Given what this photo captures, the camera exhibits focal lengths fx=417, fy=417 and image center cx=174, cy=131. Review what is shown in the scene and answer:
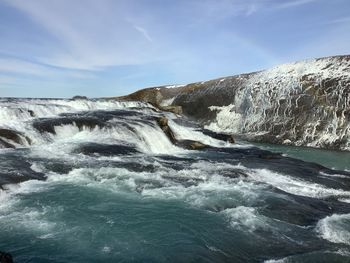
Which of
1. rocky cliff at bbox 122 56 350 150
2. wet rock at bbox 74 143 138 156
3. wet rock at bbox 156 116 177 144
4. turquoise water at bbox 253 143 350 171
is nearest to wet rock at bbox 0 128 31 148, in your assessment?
wet rock at bbox 74 143 138 156

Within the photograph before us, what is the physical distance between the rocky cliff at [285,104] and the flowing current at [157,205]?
17.1 m

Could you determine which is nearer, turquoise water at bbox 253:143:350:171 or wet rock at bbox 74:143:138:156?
wet rock at bbox 74:143:138:156

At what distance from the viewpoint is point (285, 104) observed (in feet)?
147

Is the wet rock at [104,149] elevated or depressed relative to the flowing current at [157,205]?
elevated

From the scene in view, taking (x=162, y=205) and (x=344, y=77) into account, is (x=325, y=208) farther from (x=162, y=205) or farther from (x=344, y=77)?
(x=344, y=77)

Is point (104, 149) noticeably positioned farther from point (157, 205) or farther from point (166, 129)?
point (157, 205)

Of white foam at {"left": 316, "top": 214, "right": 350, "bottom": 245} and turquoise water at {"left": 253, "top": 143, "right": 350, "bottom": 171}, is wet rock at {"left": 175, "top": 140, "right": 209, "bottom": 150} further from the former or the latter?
white foam at {"left": 316, "top": 214, "right": 350, "bottom": 245}

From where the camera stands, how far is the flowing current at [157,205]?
10.1m

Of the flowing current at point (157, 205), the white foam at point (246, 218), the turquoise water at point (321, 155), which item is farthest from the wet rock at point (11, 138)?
the turquoise water at point (321, 155)

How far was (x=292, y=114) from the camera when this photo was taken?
43.4m

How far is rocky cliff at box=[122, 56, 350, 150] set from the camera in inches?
1555

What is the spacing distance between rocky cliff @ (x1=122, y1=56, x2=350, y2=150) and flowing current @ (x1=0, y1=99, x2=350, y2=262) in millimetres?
17079

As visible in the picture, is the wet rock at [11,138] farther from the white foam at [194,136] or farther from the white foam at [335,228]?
the white foam at [335,228]

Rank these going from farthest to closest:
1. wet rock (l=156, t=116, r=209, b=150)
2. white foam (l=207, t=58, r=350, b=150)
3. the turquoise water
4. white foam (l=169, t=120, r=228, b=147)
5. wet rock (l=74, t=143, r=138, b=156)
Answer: white foam (l=207, t=58, r=350, b=150)
white foam (l=169, t=120, r=228, b=147)
wet rock (l=156, t=116, r=209, b=150)
the turquoise water
wet rock (l=74, t=143, r=138, b=156)
